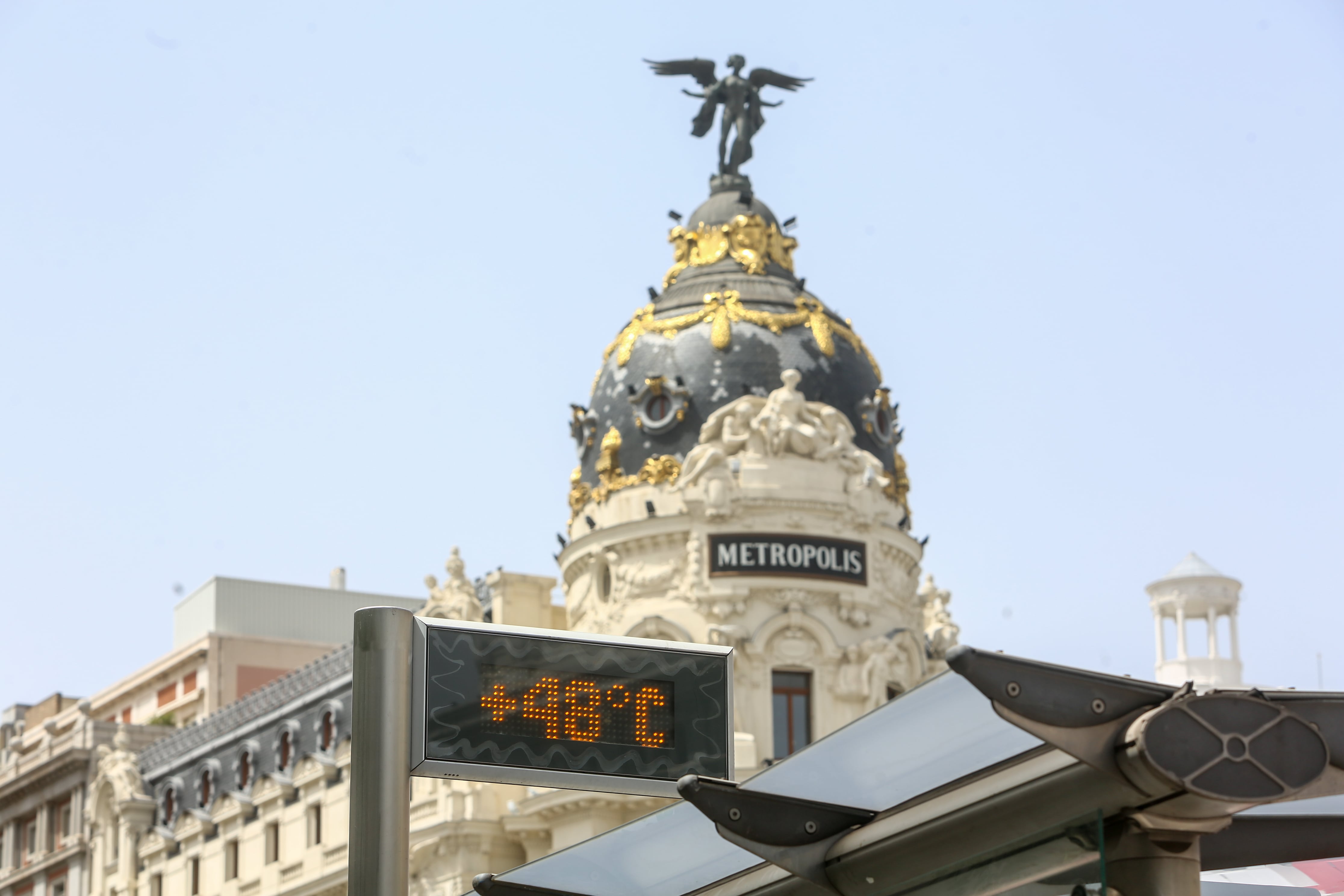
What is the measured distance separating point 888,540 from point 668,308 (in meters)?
7.26

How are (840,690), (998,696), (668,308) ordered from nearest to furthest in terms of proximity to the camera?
(998,696), (840,690), (668,308)

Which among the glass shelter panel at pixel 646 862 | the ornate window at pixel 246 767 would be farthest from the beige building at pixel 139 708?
the glass shelter panel at pixel 646 862

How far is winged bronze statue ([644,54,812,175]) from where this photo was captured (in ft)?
164

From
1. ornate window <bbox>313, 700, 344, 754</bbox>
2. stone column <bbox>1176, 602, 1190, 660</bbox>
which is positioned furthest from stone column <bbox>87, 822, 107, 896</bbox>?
stone column <bbox>1176, 602, 1190, 660</bbox>

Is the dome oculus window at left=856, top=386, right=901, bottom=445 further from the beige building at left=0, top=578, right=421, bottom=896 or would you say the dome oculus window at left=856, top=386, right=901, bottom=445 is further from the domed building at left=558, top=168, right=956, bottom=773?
the beige building at left=0, top=578, right=421, bottom=896

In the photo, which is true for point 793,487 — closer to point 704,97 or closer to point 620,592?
point 620,592

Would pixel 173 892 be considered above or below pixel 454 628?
above

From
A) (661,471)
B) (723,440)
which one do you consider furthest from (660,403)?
(723,440)

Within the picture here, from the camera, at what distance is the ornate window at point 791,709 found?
43875mm

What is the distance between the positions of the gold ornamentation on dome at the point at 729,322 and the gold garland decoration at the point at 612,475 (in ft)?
6.76

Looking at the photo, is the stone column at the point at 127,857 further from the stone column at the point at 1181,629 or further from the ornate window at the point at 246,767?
the stone column at the point at 1181,629

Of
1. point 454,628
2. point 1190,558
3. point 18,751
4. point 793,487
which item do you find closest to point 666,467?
point 793,487

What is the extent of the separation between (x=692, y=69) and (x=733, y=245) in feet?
17.6

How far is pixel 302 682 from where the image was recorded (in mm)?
57781
